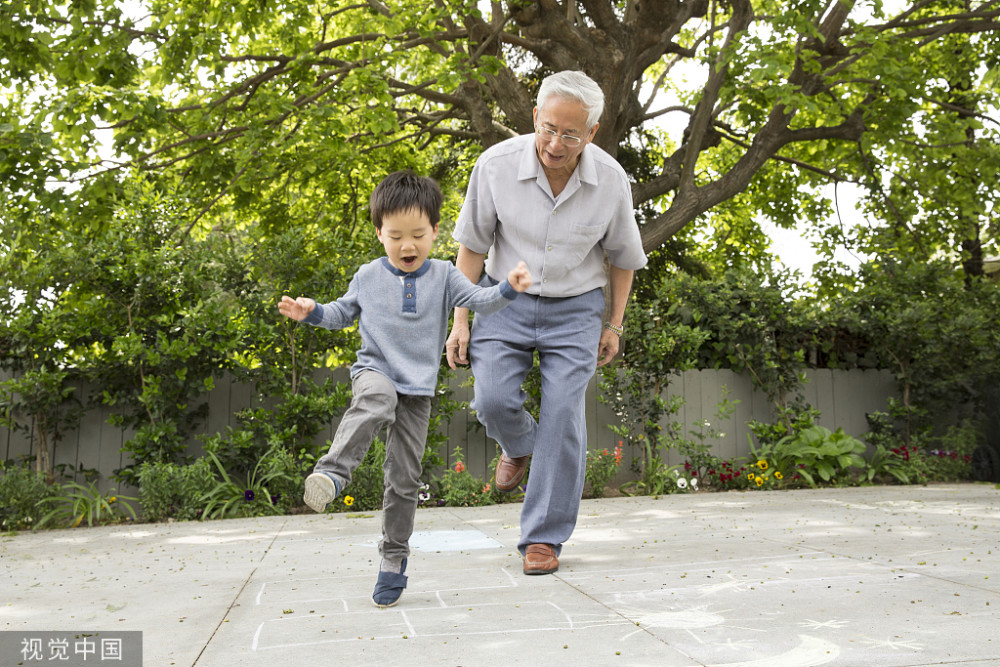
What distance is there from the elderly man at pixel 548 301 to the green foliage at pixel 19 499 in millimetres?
A: 4018

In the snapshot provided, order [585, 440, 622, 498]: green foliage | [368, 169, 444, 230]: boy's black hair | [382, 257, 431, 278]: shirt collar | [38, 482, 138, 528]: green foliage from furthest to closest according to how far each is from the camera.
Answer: [585, 440, 622, 498]: green foliage
[38, 482, 138, 528]: green foliage
[382, 257, 431, 278]: shirt collar
[368, 169, 444, 230]: boy's black hair

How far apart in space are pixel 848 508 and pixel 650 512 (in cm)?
137

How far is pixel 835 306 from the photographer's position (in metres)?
8.38

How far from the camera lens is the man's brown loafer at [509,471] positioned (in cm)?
367

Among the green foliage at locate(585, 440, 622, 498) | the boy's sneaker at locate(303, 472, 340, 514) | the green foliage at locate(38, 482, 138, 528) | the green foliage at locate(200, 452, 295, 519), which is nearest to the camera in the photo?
the boy's sneaker at locate(303, 472, 340, 514)

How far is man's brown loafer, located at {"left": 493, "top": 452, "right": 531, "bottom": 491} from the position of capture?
12.0 feet

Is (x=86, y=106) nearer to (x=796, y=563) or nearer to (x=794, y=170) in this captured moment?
(x=796, y=563)

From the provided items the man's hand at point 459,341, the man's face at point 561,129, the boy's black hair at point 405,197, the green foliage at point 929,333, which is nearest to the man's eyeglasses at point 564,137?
the man's face at point 561,129

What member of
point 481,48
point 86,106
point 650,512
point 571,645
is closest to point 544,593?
point 571,645

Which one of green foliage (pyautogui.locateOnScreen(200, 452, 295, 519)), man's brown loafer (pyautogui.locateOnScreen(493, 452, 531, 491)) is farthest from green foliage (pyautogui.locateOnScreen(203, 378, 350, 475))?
man's brown loafer (pyautogui.locateOnScreen(493, 452, 531, 491))

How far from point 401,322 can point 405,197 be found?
16.2 inches

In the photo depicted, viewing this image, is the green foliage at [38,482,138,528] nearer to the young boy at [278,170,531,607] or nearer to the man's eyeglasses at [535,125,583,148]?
the young boy at [278,170,531,607]

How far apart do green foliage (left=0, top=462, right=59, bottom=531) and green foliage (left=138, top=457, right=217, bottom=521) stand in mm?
673

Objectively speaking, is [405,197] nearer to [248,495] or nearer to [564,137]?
[564,137]
